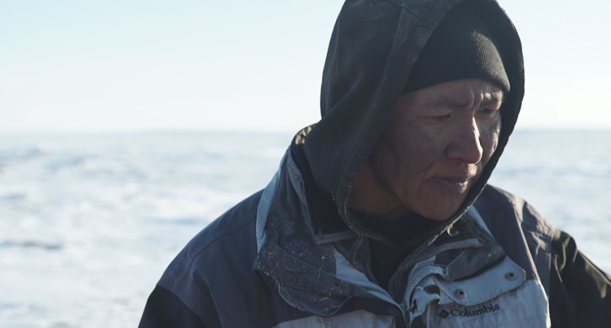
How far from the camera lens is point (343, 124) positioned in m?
1.76

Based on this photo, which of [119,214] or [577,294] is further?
[119,214]

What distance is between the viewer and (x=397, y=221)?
1.90 meters

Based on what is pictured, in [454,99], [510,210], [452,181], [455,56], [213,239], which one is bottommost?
[213,239]

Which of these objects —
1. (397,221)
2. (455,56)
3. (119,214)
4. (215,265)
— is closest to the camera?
(455,56)

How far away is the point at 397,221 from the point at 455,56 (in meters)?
0.55

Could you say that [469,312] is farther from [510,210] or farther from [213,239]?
[213,239]

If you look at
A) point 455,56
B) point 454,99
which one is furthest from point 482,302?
point 455,56

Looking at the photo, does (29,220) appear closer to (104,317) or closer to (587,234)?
(104,317)

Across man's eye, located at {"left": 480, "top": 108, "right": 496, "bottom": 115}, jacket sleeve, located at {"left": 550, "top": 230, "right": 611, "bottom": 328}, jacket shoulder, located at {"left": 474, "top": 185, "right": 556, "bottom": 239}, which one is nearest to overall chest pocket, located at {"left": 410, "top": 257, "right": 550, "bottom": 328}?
jacket sleeve, located at {"left": 550, "top": 230, "right": 611, "bottom": 328}

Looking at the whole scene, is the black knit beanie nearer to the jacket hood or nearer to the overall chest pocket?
the jacket hood

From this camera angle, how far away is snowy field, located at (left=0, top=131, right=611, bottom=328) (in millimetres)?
5215

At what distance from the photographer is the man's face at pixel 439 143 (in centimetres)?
165

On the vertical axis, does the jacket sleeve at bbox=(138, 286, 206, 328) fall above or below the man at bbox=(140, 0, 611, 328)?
below

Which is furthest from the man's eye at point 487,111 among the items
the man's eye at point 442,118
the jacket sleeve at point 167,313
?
the jacket sleeve at point 167,313
